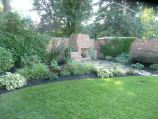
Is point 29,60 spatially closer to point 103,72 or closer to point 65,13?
point 103,72

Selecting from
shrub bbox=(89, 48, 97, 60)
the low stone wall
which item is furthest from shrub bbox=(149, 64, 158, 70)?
shrub bbox=(89, 48, 97, 60)

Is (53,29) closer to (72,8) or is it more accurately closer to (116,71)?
(72,8)

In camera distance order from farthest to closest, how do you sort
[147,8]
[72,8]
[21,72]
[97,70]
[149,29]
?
1. [149,29]
2. [72,8]
3. [97,70]
4. [21,72]
5. [147,8]

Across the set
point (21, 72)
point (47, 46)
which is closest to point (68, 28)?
point (47, 46)

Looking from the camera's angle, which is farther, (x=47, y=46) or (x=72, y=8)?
(x=72, y=8)

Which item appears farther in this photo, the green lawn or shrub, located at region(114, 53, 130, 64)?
shrub, located at region(114, 53, 130, 64)

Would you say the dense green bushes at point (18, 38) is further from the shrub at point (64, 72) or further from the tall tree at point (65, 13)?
the tall tree at point (65, 13)

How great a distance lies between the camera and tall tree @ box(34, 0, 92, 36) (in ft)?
50.5

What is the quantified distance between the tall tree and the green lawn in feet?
28.2

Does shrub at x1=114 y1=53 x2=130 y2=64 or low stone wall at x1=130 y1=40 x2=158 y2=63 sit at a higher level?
low stone wall at x1=130 y1=40 x2=158 y2=63

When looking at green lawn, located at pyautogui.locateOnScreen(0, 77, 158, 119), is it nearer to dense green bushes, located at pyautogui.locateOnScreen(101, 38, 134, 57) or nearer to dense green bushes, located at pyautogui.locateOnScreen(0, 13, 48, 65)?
dense green bushes, located at pyautogui.locateOnScreen(0, 13, 48, 65)

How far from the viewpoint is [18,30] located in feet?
31.7

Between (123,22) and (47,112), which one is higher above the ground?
(123,22)

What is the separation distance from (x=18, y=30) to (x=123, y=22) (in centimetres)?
1292
